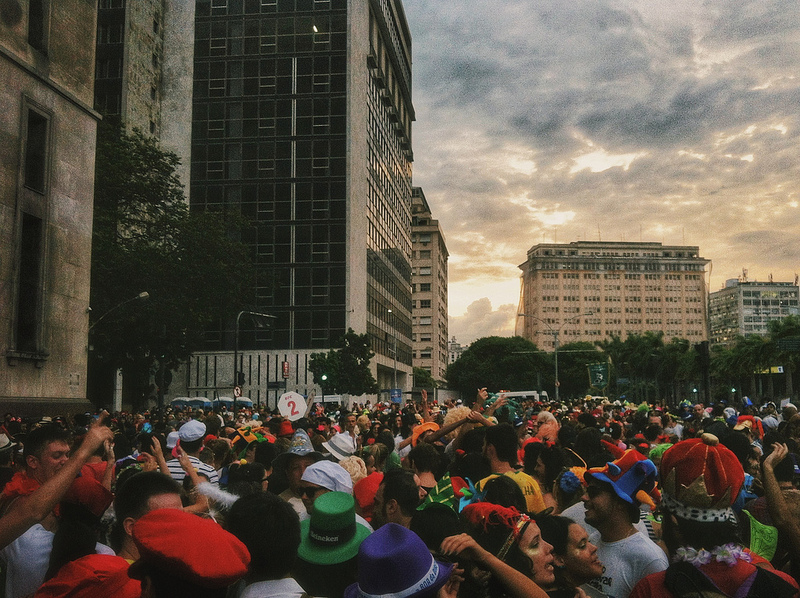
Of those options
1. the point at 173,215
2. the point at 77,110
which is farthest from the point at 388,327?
the point at 77,110

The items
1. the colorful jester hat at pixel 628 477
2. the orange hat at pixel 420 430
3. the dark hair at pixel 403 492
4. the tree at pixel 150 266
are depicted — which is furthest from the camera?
the tree at pixel 150 266

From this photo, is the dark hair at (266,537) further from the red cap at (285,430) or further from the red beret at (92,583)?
the red cap at (285,430)

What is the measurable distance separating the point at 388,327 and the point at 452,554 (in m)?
82.1

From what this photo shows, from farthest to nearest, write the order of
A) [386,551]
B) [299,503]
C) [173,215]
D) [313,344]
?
[313,344] < [173,215] < [299,503] < [386,551]

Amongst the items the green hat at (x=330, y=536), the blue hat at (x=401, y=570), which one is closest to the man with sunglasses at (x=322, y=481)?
the green hat at (x=330, y=536)

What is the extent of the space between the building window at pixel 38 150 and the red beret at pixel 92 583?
26.8 metres

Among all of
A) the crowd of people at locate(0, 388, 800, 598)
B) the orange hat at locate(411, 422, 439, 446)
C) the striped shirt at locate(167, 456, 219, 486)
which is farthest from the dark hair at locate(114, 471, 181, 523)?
the orange hat at locate(411, 422, 439, 446)

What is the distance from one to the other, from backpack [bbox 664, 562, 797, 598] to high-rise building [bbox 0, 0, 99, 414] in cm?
2514

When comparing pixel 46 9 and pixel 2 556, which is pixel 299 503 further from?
pixel 46 9

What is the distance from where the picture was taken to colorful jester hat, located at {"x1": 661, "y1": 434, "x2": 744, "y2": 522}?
3.23 meters

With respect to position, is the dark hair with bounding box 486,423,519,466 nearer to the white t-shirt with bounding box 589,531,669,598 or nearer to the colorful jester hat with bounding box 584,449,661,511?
the colorful jester hat with bounding box 584,449,661,511

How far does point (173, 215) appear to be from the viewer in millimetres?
39969

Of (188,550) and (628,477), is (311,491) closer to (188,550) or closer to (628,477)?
(628,477)

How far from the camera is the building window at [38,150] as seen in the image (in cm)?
2702
